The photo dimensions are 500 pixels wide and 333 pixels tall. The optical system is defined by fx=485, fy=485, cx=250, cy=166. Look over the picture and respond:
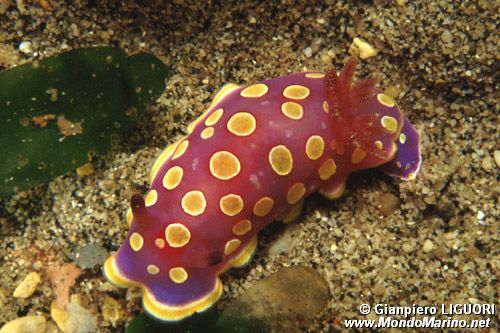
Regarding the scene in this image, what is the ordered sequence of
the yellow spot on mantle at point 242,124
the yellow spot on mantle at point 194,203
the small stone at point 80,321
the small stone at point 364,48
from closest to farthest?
the yellow spot on mantle at point 194,203 < the yellow spot on mantle at point 242,124 < the small stone at point 80,321 < the small stone at point 364,48

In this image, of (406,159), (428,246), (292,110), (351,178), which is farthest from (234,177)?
(428,246)

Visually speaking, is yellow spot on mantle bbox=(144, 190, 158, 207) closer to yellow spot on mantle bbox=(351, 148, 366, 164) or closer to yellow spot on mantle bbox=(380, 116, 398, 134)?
yellow spot on mantle bbox=(351, 148, 366, 164)

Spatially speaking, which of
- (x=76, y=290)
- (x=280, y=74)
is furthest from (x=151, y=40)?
(x=76, y=290)

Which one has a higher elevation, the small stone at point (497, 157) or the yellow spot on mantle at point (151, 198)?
the small stone at point (497, 157)

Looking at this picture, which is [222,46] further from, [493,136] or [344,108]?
[493,136]

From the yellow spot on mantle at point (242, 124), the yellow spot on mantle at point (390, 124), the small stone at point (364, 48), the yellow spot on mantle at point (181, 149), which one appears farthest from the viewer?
the small stone at point (364, 48)

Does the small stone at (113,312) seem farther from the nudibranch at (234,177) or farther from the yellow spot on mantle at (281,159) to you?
the yellow spot on mantle at (281,159)

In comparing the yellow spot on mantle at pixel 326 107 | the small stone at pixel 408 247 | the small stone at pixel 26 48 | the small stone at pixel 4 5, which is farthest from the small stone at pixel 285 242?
the small stone at pixel 4 5
